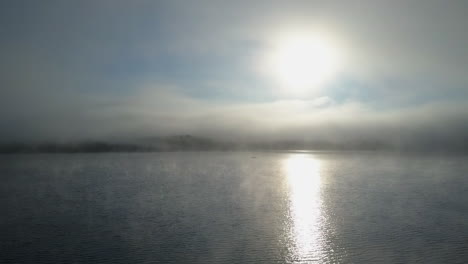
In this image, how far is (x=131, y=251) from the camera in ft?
98.5

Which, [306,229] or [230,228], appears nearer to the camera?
[230,228]

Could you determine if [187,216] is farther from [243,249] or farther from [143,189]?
[143,189]

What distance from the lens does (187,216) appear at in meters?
45.2

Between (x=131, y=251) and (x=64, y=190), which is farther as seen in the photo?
(x=64, y=190)

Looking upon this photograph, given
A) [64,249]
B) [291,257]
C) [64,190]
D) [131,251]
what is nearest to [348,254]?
[291,257]

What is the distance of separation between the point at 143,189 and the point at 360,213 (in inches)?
1778

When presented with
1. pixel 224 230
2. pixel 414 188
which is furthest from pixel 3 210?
pixel 414 188

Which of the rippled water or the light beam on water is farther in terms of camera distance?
the light beam on water

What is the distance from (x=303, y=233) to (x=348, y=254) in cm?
785

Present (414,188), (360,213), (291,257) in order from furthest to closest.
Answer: (414,188) < (360,213) < (291,257)

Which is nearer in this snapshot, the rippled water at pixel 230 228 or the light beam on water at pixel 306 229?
the rippled water at pixel 230 228

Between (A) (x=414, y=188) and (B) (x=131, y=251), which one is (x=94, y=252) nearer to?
(B) (x=131, y=251)

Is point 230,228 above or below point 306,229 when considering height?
above

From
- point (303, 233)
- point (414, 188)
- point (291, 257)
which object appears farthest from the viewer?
point (414, 188)
